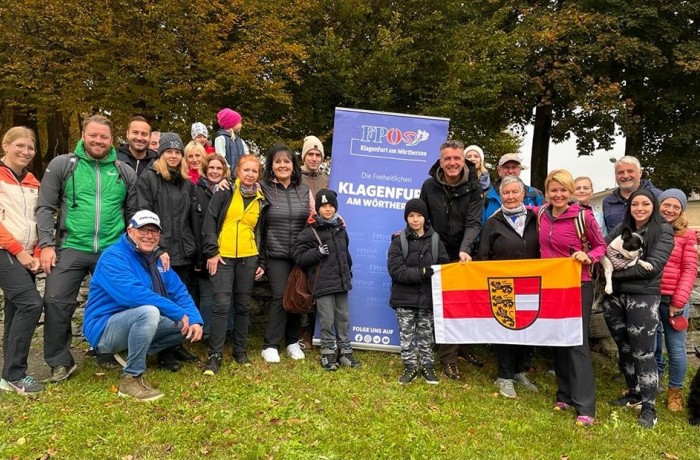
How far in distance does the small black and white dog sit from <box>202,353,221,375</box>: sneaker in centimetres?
380

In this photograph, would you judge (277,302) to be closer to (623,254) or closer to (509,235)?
(509,235)

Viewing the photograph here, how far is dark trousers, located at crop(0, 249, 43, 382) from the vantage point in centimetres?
441

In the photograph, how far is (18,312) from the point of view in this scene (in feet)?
14.6

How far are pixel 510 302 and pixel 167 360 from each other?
3.51 metres

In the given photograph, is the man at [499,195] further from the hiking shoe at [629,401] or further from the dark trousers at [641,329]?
the hiking shoe at [629,401]

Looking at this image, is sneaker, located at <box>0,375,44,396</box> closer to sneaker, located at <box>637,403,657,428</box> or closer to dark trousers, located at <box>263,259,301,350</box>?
dark trousers, located at <box>263,259,301,350</box>

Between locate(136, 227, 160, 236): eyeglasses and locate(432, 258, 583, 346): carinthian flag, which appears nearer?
locate(136, 227, 160, 236): eyeglasses

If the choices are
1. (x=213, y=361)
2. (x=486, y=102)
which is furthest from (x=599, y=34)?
(x=213, y=361)

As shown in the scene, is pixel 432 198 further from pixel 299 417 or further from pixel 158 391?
pixel 158 391

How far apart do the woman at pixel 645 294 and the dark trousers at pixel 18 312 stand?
17.3ft

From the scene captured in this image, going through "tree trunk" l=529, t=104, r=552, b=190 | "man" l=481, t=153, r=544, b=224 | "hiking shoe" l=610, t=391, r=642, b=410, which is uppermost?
"tree trunk" l=529, t=104, r=552, b=190

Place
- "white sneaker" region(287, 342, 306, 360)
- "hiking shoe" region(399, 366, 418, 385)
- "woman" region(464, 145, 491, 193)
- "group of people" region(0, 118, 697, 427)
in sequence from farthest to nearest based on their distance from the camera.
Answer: "woman" region(464, 145, 491, 193) → "white sneaker" region(287, 342, 306, 360) → "hiking shoe" region(399, 366, 418, 385) → "group of people" region(0, 118, 697, 427)

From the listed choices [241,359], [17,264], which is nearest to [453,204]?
[241,359]

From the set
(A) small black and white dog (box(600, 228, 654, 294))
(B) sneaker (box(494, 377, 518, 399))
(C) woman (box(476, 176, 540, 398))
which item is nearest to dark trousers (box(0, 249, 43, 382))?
(C) woman (box(476, 176, 540, 398))
